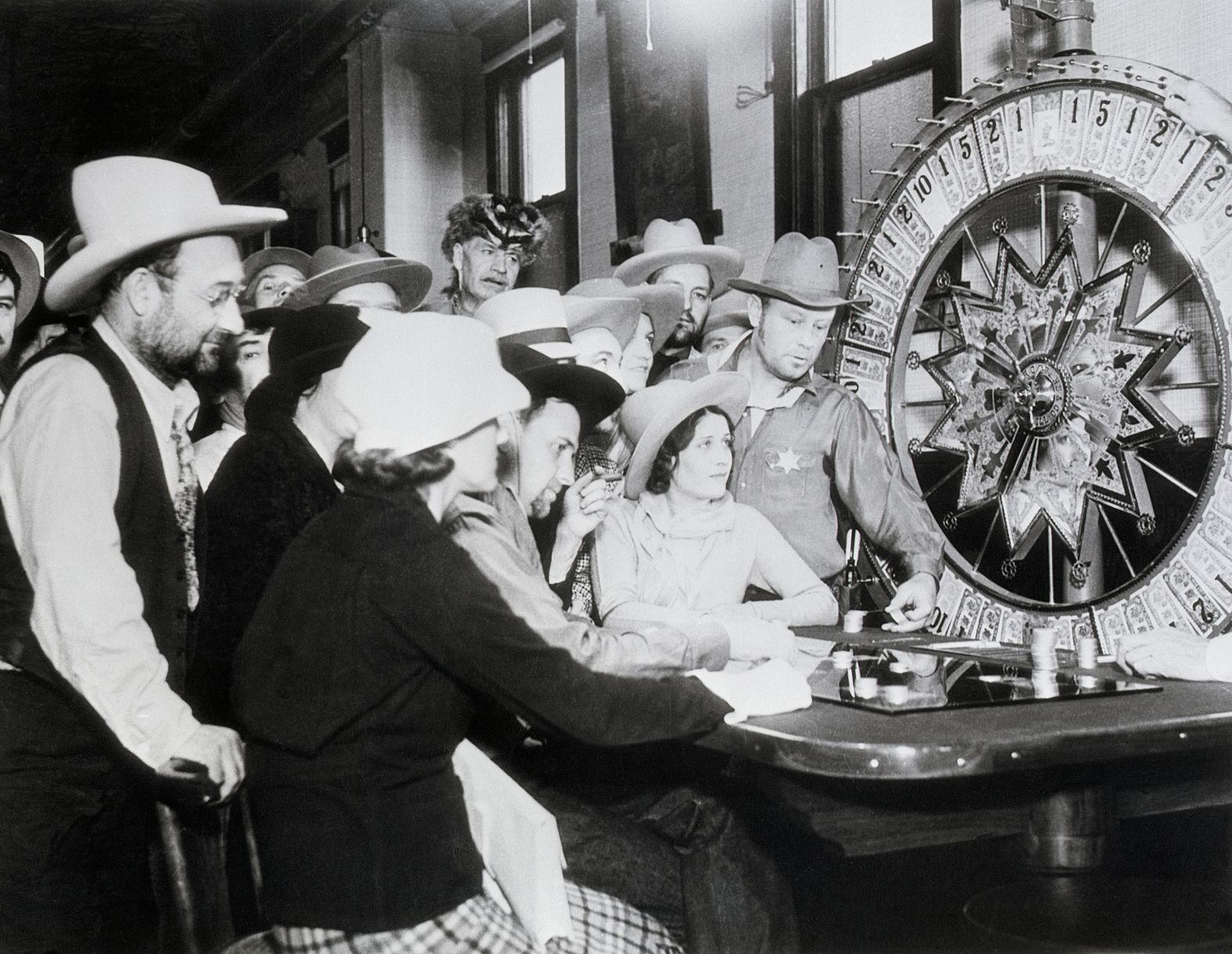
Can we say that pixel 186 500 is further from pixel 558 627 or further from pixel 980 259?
pixel 980 259

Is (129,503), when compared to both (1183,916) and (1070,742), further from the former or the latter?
(1183,916)

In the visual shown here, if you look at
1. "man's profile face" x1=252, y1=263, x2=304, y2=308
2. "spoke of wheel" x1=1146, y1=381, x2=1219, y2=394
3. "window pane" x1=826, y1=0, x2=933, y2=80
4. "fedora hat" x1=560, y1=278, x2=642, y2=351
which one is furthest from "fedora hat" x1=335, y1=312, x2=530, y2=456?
"window pane" x1=826, y1=0, x2=933, y2=80

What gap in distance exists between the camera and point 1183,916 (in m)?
2.11

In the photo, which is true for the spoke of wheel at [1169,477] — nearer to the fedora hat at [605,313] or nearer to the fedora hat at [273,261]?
the fedora hat at [605,313]

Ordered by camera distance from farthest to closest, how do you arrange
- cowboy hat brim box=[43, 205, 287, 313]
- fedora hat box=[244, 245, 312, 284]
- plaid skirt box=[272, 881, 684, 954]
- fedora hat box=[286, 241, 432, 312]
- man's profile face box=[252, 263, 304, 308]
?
fedora hat box=[244, 245, 312, 284] < man's profile face box=[252, 263, 304, 308] < fedora hat box=[286, 241, 432, 312] < cowboy hat brim box=[43, 205, 287, 313] < plaid skirt box=[272, 881, 684, 954]

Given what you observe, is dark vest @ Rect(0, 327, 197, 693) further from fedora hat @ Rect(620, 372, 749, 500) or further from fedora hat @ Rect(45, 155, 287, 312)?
fedora hat @ Rect(620, 372, 749, 500)

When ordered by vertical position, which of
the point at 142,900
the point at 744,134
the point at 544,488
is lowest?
the point at 142,900

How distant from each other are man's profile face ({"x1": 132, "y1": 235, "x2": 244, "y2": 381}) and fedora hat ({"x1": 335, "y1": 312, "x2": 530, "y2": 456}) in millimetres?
588

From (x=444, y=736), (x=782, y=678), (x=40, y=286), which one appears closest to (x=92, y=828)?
(x=444, y=736)

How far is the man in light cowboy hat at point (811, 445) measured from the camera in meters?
3.73

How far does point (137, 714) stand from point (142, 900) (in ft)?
1.65

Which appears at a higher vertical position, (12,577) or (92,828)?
(12,577)

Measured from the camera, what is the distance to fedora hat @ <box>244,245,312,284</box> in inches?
170

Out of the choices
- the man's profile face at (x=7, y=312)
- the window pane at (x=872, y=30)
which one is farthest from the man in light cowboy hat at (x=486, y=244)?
the man's profile face at (x=7, y=312)
